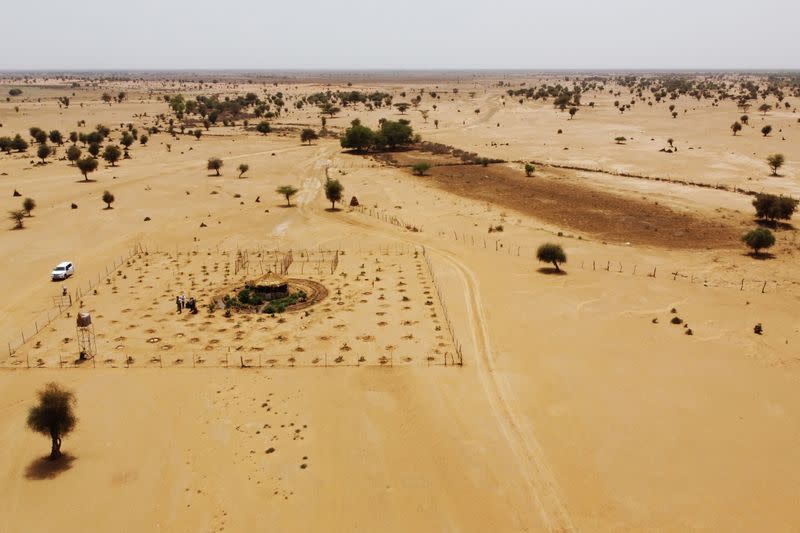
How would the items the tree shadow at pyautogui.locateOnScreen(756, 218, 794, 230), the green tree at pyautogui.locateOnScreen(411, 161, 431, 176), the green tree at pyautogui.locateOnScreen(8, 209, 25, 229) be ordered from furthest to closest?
the green tree at pyautogui.locateOnScreen(411, 161, 431, 176) → the green tree at pyautogui.locateOnScreen(8, 209, 25, 229) → the tree shadow at pyautogui.locateOnScreen(756, 218, 794, 230)

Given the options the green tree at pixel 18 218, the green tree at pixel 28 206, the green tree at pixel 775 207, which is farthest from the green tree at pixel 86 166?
the green tree at pixel 775 207

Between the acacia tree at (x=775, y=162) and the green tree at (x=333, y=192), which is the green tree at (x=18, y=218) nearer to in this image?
the green tree at (x=333, y=192)

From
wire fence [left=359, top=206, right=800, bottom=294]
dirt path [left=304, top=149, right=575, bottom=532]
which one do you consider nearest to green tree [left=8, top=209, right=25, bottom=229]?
wire fence [left=359, top=206, right=800, bottom=294]

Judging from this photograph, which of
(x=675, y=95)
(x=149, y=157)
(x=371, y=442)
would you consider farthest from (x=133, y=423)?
(x=675, y=95)

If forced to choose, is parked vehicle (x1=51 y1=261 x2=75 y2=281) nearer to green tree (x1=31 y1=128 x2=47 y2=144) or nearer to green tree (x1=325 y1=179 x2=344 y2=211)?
green tree (x1=325 y1=179 x2=344 y2=211)

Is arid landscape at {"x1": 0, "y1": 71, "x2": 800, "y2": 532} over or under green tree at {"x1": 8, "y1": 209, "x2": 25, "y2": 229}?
under

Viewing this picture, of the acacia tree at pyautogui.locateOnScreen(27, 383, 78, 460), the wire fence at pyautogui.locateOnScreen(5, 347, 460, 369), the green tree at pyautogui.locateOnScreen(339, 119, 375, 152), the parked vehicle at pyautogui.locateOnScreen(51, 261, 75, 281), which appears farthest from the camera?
the green tree at pyautogui.locateOnScreen(339, 119, 375, 152)
